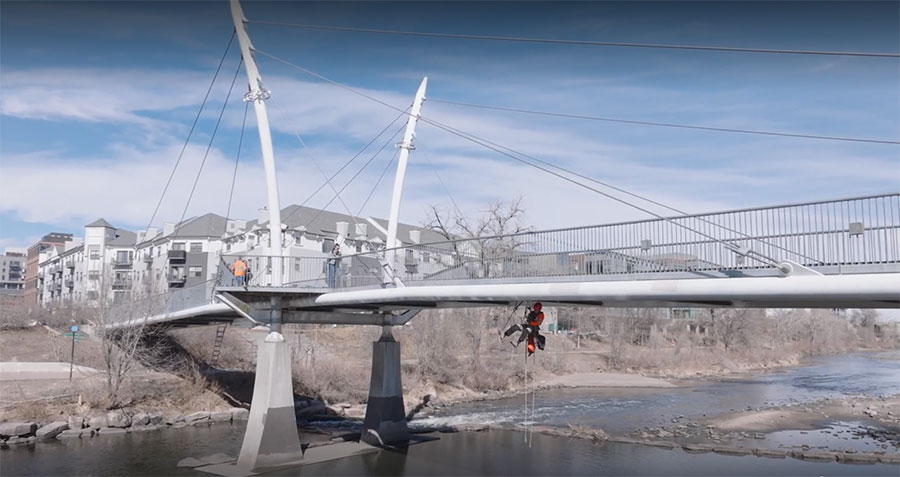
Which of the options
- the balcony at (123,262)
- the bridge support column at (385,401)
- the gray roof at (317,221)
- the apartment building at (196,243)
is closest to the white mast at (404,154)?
the bridge support column at (385,401)

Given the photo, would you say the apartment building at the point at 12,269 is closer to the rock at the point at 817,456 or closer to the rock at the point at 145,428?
the rock at the point at 145,428

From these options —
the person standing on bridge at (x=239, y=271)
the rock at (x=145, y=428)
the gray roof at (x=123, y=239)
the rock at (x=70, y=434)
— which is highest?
the gray roof at (x=123, y=239)

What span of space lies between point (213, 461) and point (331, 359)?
20.2 metres

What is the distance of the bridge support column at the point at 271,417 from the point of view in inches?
969

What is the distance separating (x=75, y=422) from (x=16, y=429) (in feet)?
7.98

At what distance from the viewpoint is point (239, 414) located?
35625mm

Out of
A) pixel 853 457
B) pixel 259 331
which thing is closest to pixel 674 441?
pixel 853 457

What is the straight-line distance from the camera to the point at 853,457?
85.4ft

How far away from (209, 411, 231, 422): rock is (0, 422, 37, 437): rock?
7844mm

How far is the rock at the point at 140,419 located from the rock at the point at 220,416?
9.78ft

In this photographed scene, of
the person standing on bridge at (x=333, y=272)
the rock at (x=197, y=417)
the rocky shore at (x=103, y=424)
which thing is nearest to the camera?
the person standing on bridge at (x=333, y=272)

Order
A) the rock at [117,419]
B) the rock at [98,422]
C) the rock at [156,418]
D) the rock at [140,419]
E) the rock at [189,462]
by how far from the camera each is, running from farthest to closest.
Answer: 1. the rock at [156,418]
2. the rock at [140,419]
3. the rock at [117,419]
4. the rock at [98,422]
5. the rock at [189,462]

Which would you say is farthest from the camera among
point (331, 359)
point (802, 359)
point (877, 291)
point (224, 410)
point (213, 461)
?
point (802, 359)

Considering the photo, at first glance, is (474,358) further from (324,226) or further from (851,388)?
(324,226)
